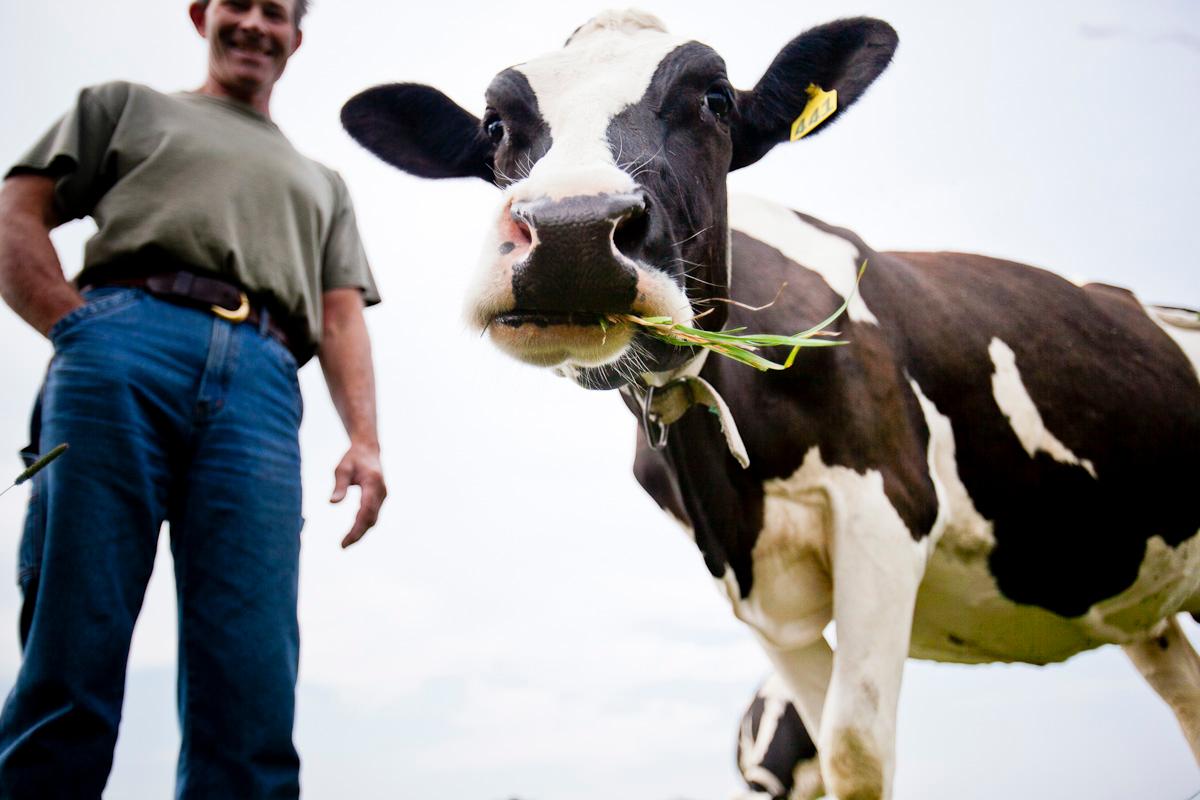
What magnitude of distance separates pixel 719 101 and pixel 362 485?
5.55 ft

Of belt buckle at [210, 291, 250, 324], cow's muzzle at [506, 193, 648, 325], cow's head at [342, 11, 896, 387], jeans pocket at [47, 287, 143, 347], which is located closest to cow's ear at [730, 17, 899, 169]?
cow's head at [342, 11, 896, 387]

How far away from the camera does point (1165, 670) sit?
547cm

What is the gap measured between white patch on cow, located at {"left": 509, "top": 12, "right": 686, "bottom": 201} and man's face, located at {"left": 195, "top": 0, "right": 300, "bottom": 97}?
669mm

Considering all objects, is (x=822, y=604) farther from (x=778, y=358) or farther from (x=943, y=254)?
(x=943, y=254)

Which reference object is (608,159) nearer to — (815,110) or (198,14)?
(198,14)

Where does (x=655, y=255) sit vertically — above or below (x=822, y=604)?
above

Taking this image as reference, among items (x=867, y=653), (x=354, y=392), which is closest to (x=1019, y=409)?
(x=867, y=653)

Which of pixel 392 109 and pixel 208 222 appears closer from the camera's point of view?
pixel 208 222

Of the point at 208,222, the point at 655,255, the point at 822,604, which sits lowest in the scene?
the point at 822,604

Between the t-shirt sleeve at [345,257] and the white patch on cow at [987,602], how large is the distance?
6.85 ft

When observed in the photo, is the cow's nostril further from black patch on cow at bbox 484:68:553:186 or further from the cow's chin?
black patch on cow at bbox 484:68:553:186

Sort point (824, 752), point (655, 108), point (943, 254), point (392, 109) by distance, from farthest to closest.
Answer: point (943, 254), point (392, 109), point (824, 752), point (655, 108)

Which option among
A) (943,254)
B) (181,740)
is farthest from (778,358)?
(181,740)

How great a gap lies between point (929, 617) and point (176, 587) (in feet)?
9.83
